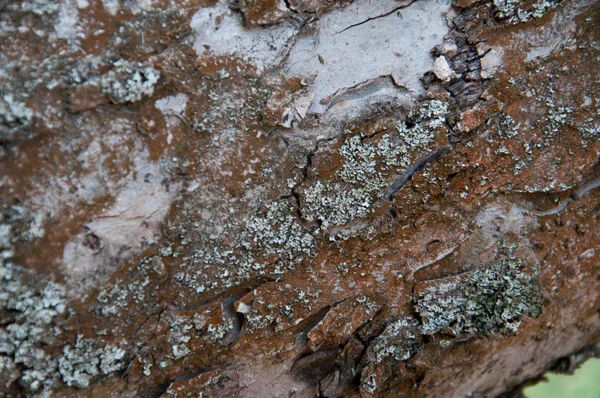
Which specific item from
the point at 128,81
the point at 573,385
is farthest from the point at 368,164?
the point at 573,385

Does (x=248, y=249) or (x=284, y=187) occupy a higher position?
(x=284, y=187)

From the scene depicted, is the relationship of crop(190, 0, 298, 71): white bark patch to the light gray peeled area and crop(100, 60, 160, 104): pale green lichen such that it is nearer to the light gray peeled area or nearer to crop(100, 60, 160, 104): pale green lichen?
the light gray peeled area

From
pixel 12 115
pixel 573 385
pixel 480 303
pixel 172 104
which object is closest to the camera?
pixel 12 115

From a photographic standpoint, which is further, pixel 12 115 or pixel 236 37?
pixel 236 37

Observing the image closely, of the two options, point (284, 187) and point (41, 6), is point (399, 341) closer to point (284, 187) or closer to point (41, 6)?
point (284, 187)

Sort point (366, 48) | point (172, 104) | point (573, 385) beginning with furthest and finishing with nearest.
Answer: point (573, 385) → point (366, 48) → point (172, 104)

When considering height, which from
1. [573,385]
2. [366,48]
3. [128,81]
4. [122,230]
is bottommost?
[573,385]

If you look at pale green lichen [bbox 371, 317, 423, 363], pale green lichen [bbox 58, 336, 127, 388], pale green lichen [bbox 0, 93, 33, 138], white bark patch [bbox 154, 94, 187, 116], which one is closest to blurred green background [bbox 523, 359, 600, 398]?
Answer: pale green lichen [bbox 371, 317, 423, 363]

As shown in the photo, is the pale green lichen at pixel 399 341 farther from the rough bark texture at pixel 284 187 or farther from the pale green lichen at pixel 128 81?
the pale green lichen at pixel 128 81
